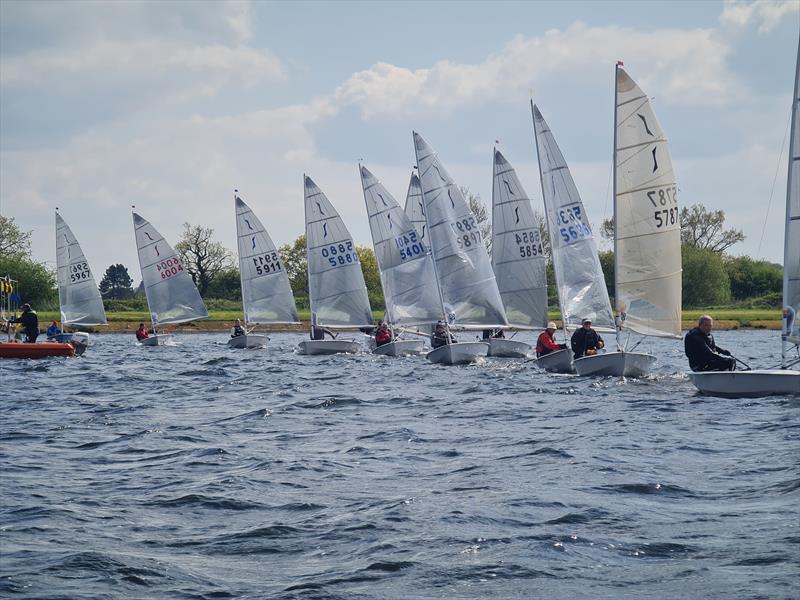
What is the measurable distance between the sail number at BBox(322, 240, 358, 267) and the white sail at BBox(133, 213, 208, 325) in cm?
818

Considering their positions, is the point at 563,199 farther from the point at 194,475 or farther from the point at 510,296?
the point at 194,475

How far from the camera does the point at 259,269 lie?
41.4 m

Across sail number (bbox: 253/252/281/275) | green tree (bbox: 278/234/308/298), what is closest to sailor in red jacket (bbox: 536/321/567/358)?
sail number (bbox: 253/252/281/275)

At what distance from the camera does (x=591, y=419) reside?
1578 centimetres

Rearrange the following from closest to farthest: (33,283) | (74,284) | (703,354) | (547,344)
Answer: (703,354)
(547,344)
(74,284)
(33,283)

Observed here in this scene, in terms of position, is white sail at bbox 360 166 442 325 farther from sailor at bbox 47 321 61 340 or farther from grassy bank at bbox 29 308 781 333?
grassy bank at bbox 29 308 781 333

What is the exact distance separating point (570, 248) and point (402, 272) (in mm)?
9166

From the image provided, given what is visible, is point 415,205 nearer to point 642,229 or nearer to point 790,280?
point 642,229

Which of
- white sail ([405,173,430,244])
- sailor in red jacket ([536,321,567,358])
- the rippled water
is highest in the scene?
white sail ([405,173,430,244])

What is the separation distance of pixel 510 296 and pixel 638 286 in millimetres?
9554

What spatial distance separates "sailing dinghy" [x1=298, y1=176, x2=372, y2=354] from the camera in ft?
124

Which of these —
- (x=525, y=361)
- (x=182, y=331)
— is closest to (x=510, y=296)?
(x=525, y=361)

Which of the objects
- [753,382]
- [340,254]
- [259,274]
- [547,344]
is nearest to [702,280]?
[259,274]

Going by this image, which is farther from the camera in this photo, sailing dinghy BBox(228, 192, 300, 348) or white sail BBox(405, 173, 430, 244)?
sailing dinghy BBox(228, 192, 300, 348)
